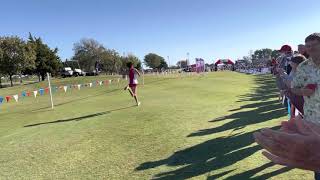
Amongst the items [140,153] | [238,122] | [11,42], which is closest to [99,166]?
[140,153]

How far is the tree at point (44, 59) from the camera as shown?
75.5 m

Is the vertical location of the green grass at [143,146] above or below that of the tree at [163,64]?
above

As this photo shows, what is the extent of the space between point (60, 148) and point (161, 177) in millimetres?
3159

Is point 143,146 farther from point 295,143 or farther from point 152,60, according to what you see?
point 152,60

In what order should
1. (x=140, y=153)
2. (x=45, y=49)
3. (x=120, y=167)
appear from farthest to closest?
1. (x=45, y=49)
2. (x=140, y=153)
3. (x=120, y=167)

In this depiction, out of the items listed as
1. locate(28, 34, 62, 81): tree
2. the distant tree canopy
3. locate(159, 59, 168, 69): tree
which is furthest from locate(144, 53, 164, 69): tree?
locate(28, 34, 62, 81): tree

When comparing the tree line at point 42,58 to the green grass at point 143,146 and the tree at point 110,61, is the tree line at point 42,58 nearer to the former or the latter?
the tree at point 110,61

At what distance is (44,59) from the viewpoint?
7575cm

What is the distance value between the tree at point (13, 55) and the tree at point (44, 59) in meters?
9.53

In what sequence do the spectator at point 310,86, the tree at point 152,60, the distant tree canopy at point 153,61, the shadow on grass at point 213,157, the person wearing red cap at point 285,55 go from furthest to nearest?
the distant tree canopy at point 153,61, the tree at point 152,60, the person wearing red cap at point 285,55, the shadow on grass at point 213,157, the spectator at point 310,86

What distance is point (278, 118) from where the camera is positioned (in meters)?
11.8

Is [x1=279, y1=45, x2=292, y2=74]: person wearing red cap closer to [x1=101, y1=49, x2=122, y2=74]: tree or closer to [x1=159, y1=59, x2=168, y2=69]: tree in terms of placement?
[x1=101, y1=49, x2=122, y2=74]: tree

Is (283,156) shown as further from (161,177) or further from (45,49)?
(45,49)

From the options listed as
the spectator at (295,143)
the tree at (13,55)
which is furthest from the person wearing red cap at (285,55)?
the tree at (13,55)
